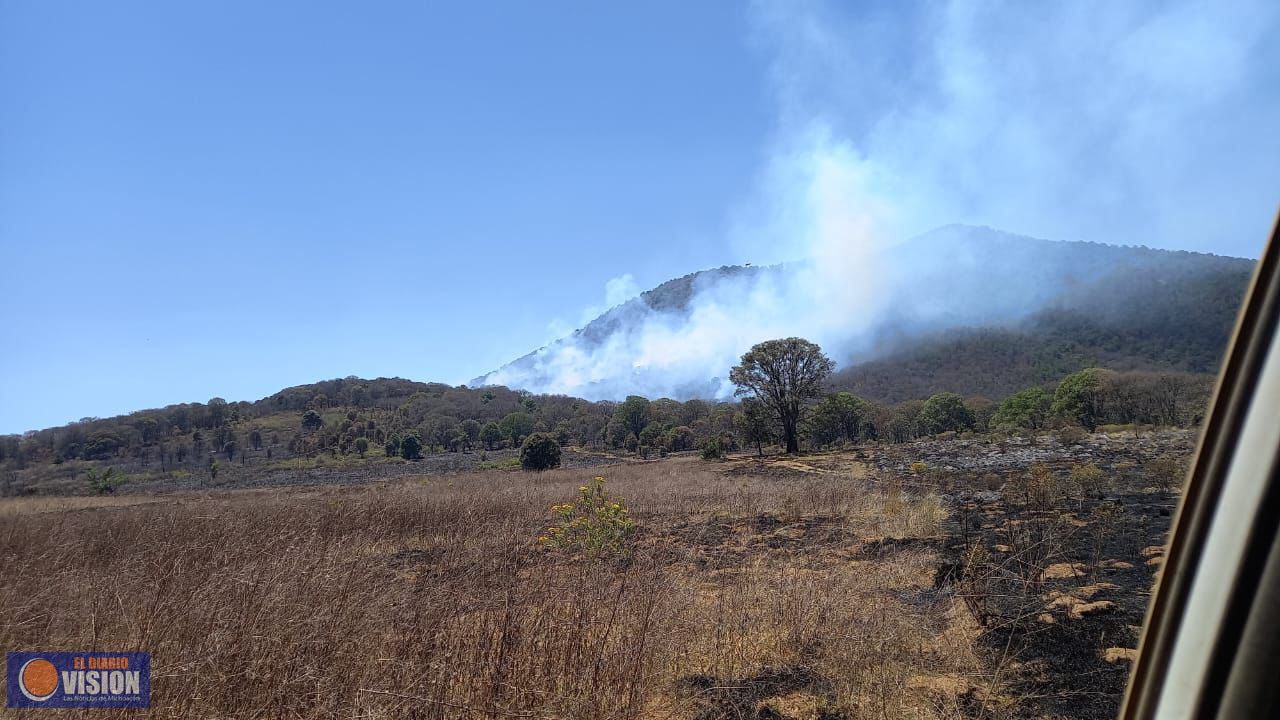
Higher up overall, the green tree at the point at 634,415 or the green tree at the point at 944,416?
the green tree at the point at 944,416

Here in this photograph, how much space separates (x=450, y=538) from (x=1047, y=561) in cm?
770

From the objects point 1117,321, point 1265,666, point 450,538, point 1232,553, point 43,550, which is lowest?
point 43,550

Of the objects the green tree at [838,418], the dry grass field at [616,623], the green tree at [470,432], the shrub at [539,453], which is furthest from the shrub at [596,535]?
the green tree at [470,432]

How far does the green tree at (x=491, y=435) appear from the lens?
222 feet

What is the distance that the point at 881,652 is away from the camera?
407cm

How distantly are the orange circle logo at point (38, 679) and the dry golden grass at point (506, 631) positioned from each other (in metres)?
0.16

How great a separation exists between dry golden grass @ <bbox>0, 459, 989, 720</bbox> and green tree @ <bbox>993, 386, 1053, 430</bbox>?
4105 centimetres

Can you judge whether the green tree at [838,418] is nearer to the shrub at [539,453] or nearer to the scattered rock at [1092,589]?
the shrub at [539,453]

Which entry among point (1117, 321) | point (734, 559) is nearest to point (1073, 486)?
point (734, 559)

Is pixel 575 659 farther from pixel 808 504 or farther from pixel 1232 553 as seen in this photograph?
pixel 808 504

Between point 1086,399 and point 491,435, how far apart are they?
180 feet

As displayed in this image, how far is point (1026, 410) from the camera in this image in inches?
1772

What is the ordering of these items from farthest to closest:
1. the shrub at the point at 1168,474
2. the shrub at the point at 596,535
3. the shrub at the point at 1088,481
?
the shrub at the point at 1088,481
the shrub at the point at 1168,474
the shrub at the point at 596,535

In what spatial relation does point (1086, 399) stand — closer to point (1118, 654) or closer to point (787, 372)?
point (787, 372)
